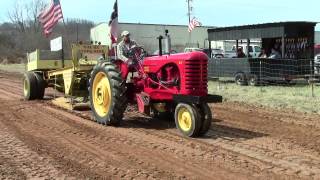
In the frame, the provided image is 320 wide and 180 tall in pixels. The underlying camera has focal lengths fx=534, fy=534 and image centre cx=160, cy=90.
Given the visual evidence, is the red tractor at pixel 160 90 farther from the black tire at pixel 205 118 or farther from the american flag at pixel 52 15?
the american flag at pixel 52 15

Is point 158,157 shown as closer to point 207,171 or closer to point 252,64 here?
point 207,171

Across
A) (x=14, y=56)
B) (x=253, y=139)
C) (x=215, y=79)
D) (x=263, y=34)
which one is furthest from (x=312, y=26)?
(x=14, y=56)

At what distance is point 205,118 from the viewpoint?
855cm

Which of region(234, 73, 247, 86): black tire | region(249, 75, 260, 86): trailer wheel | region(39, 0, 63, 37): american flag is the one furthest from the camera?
region(234, 73, 247, 86): black tire

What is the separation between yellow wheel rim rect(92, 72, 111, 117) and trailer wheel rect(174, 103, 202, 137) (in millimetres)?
1737

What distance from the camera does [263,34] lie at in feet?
68.3

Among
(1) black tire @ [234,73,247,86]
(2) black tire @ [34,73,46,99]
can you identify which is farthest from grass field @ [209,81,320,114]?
(2) black tire @ [34,73,46,99]

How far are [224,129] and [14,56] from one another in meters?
56.4

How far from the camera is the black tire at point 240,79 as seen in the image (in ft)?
65.6

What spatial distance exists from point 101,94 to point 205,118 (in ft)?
8.87

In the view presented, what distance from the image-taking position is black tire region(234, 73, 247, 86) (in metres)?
20.0

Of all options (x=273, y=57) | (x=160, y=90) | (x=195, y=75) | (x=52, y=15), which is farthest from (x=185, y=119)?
(x=273, y=57)

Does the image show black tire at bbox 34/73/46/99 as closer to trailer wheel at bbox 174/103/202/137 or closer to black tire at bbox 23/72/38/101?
black tire at bbox 23/72/38/101

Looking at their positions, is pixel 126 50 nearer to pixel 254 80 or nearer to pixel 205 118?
pixel 205 118
